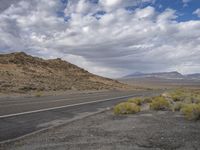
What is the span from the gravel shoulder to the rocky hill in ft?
106

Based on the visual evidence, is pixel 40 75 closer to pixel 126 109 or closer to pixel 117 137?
pixel 126 109

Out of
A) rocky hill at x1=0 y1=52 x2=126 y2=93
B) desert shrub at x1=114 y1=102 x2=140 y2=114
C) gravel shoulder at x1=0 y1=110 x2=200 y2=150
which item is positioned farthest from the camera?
rocky hill at x1=0 y1=52 x2=126 y2=93

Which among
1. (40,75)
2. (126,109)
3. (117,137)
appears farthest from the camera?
(40,75)

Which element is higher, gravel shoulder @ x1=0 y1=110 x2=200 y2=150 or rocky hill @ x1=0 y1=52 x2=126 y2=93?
rocky hill @ x1=0 y1=52 x2=126 y2=93

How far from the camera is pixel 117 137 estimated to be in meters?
9.28

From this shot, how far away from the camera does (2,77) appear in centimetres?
5344

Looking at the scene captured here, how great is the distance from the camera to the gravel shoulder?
8.06 meters

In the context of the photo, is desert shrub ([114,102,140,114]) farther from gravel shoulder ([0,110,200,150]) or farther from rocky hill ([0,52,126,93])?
rocky hill ([0,52,126,93])

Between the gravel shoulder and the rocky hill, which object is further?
the rocky hill

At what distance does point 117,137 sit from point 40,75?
58.1 meters

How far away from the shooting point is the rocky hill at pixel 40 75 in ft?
168

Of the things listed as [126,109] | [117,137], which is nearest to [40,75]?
[126,109]

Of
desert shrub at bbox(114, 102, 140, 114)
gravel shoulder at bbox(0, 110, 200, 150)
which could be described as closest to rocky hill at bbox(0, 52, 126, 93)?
desert shrub at bbox(114, 102, 140, 114)

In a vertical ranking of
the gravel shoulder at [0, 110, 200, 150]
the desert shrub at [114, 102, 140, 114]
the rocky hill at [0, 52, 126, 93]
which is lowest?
the gravel shoulder at [0, 110, 200, 150]
